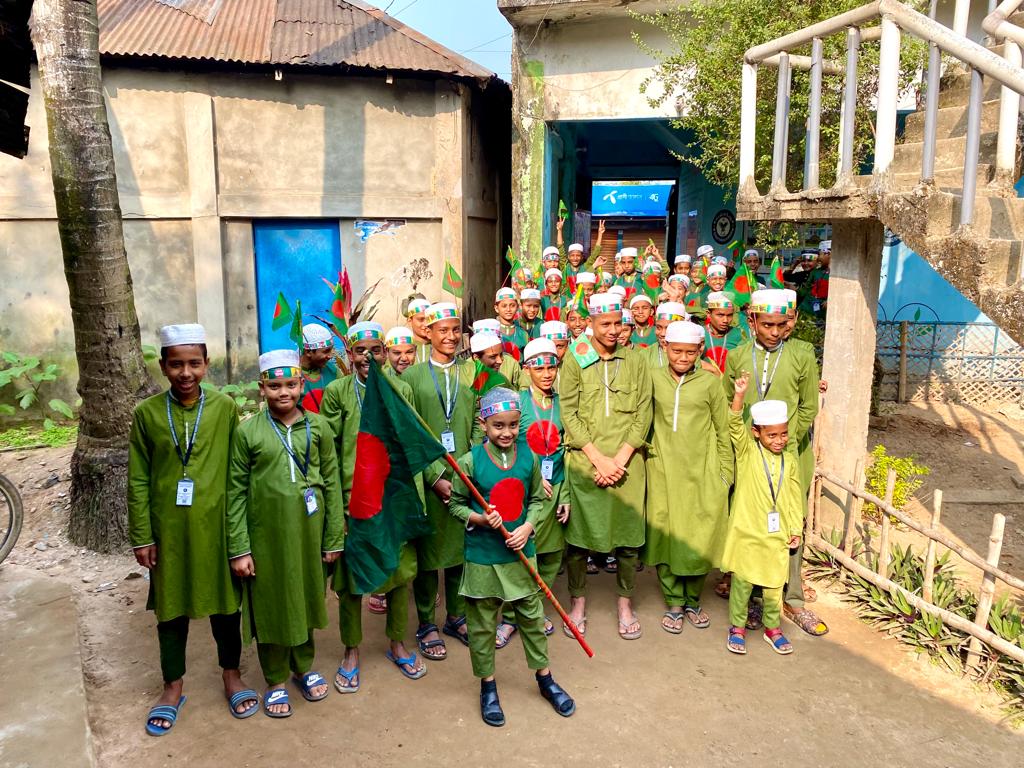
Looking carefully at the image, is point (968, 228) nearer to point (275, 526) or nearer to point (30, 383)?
point (275, 526)

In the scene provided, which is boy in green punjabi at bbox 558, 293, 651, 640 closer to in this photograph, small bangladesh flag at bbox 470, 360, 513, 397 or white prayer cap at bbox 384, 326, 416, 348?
small bangladesh flag at bbox 470, 360, 513, 397

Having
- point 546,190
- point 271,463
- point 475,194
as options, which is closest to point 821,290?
point 546,190

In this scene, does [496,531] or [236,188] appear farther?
[236,188]

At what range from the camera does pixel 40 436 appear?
8.95 metres

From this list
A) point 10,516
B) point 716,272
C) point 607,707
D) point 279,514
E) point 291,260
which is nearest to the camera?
point 279,514

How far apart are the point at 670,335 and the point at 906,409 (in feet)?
23.0

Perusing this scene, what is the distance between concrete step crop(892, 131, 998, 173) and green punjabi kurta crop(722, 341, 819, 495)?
5.25 ft

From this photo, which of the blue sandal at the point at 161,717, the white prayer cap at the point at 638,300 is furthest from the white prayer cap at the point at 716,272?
the blue sandal at the point at 161,717

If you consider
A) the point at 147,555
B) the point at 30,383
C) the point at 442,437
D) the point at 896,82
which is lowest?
the point at 30,383

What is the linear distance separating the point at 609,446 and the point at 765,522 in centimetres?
102

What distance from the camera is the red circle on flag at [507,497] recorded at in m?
3.67

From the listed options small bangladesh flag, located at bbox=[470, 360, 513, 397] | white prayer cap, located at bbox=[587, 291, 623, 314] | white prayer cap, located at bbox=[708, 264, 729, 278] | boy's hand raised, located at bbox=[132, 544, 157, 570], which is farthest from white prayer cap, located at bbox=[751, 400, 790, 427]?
white prayer cap, located at bbox=[708, 264, 729, 278]

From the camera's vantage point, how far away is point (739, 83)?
25.6ft

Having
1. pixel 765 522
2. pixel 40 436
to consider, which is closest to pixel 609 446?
pixel 765 522
